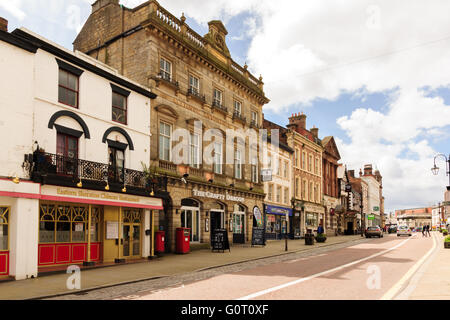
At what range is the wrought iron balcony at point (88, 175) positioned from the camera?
14062mm

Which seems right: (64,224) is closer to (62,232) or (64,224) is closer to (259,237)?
(62,232)

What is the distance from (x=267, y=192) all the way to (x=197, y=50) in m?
15.8

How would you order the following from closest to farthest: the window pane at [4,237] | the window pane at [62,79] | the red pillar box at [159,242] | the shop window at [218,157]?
1. the window pane at [4,237]
2. the window pane at [62,79]
3. the red pillar box at [159,242]
4. the shop window at [218,157]

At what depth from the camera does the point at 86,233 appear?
16531mm

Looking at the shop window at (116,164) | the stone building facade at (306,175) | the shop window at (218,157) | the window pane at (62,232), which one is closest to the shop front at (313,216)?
the stone building facade at (306,175)

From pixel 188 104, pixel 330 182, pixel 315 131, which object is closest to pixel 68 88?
pixel 188 104

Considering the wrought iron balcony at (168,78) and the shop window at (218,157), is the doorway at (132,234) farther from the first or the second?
the shop window at (218,157)

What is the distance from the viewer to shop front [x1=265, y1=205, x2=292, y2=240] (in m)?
35.8

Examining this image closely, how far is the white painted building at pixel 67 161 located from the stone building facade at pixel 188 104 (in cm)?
222
